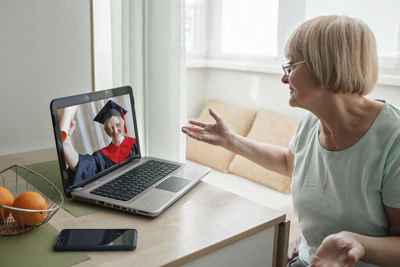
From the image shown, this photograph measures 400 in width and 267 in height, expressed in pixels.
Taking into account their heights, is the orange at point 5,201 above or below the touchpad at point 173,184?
above

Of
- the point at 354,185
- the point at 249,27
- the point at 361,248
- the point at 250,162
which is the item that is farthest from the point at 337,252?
the point at 249,27

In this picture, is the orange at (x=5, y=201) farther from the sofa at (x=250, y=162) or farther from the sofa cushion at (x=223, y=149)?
the sofa cushion at (x=223, y=149)

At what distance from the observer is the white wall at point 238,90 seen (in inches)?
97.3

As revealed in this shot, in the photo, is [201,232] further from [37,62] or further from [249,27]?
[249,27]

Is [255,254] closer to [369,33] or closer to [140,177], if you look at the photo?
[140,177]

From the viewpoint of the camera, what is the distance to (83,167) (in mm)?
1070

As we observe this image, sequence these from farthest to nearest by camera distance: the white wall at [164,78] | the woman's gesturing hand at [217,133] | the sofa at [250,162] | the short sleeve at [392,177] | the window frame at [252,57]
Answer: the sofa at [250,162], the window frame at [252,57], the white wall at [164,78], the woman's gesturing hand at [217,133], the short sleeve at [392,177]

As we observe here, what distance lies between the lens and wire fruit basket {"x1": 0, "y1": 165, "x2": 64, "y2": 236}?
0.85 m

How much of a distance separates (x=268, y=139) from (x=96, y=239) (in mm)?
1594

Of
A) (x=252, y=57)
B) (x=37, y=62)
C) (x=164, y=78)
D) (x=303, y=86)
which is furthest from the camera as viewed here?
(x=252, y=57)

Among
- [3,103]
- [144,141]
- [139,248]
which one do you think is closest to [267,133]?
[144,141]

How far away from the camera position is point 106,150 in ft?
3.80

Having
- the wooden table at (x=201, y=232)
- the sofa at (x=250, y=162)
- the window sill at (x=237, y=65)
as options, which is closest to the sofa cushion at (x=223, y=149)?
the sofa at (x=250, y=162)

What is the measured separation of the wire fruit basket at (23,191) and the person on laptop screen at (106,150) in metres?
0.07
